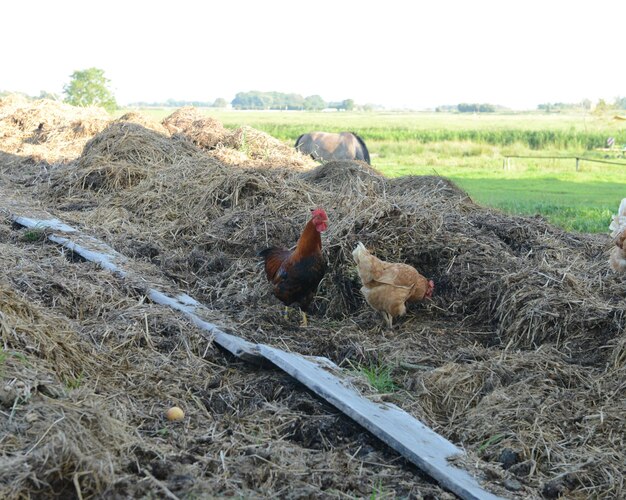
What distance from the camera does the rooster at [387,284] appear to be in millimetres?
5766

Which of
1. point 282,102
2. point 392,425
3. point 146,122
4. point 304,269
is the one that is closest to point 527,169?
point 146,122

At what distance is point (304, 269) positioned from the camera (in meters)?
Answer: 5.82

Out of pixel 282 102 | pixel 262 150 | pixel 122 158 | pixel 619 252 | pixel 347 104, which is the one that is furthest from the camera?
pixel 282 102

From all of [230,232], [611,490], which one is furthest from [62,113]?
[611,490]

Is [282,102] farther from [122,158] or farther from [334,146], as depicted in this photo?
[122,158]

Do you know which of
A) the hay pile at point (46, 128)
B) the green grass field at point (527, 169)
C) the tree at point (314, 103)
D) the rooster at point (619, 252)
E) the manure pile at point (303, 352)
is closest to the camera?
the manure pile at point (303, 352)

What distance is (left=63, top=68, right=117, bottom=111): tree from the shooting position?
42641mm

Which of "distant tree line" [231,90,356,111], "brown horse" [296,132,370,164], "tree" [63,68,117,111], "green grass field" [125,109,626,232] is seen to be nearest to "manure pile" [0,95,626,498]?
"green grass field" [125,109,626,232]

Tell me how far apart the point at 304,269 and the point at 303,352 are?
77 centimetres

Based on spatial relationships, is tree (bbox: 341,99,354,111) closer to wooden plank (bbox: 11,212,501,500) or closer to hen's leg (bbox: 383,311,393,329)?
hen's leg (bbox: 383,311,393,329)

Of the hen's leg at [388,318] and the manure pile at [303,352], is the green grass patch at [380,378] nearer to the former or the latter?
the manure pile at [303,352]

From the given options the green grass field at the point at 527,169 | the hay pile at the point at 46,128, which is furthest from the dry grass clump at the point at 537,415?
the hay pile at the point at 46,128

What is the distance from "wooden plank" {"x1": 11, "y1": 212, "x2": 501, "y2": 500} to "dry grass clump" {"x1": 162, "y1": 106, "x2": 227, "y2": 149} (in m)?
8.67

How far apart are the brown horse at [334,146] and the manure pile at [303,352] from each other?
10260mm
